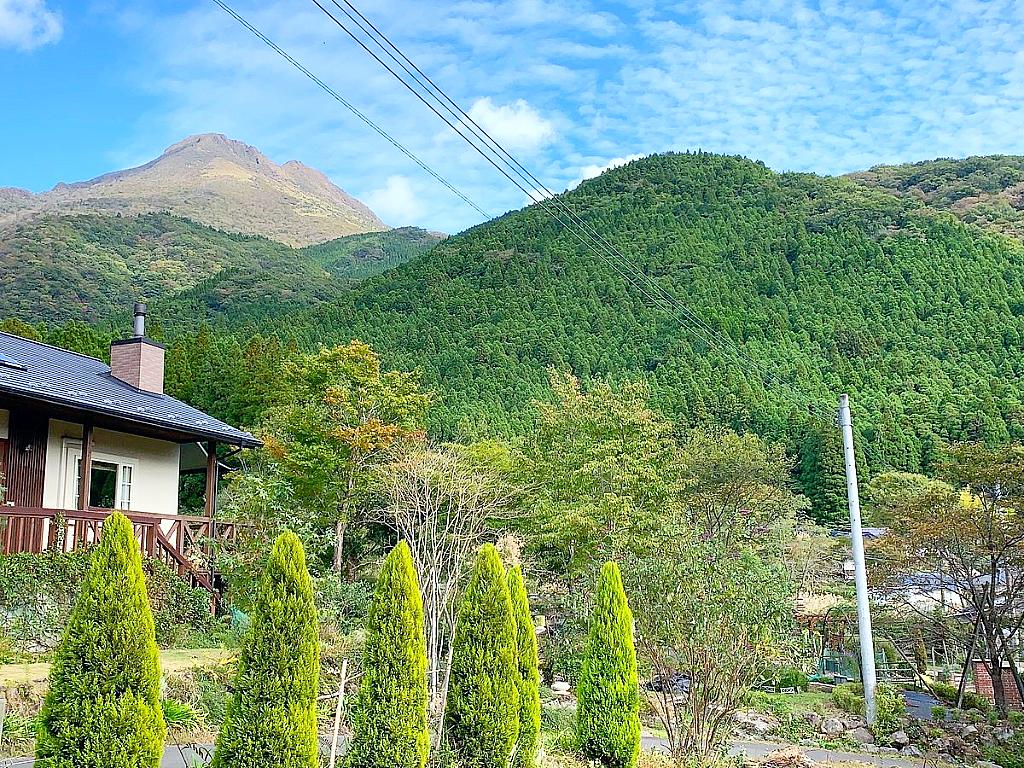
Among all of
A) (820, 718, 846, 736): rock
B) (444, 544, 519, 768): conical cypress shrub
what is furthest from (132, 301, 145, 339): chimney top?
(820, 718, 846, 736): rock

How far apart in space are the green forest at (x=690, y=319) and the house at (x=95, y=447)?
13239mm

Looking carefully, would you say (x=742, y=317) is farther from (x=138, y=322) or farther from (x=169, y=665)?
(x=169, y=665)

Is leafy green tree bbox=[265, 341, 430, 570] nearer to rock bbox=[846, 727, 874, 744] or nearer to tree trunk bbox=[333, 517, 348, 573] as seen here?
tree trunk bbox=[333, 517, 348, 573]

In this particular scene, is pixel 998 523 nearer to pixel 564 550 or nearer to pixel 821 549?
pixel 564 550

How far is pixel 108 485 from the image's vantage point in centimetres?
1802

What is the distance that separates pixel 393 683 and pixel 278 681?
126cm

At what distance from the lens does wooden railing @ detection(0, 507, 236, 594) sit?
1241 centimetres

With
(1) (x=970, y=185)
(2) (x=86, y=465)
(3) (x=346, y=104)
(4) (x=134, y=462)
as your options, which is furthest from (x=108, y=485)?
(1) (x=970, y=185)

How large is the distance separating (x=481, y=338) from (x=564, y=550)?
29.9m

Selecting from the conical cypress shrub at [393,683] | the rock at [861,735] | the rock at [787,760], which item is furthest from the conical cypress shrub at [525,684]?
the rock at [861,735]

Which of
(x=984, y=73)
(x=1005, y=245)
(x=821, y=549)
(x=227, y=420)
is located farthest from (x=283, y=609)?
(x=1005, y=245)

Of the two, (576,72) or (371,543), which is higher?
(576,72)

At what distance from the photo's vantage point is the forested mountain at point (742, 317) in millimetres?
45969

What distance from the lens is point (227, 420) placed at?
32.0 metres
